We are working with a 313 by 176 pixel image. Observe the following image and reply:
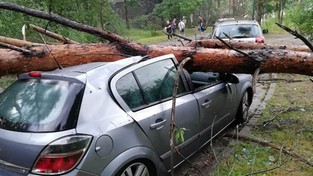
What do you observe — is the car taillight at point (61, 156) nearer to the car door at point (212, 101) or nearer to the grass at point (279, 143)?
the car door at point (212, 101)

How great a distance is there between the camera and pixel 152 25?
117 feet

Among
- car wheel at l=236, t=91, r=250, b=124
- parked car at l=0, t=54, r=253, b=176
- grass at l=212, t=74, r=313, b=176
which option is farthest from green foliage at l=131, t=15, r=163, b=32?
parked car at l=0, t=54, r=253, b=176

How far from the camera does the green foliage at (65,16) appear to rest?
10.6m

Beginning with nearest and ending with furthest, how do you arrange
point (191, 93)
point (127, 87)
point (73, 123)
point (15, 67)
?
point (73, 123) < point (127, 87) < point (191, 93) < point (15, 67)

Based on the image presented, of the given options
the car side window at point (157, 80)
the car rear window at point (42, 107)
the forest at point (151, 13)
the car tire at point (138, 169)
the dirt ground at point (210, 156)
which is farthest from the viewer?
the forest at point (151, 13)

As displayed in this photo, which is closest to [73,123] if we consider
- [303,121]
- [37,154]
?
[37,154]

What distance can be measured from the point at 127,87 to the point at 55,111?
2.71 ft

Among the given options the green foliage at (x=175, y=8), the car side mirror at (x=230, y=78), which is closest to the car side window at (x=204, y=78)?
the car side mirror at (x=230, y=78)

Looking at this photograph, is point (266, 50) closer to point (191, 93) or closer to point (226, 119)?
point (226, 119)

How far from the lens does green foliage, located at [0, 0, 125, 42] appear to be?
10.6 meters

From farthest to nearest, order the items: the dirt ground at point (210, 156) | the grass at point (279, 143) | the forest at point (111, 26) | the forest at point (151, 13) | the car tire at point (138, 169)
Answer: the forest at point (151, 13) < the forest at point (111, 26) < the dirt ground at point (210, 156) < the grass at point (279, 143) < the car tire at point (138, 169)

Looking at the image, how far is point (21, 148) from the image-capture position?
287cm

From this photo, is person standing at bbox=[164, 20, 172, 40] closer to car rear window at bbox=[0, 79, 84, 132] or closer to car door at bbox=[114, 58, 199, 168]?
car door at bbox=[114, 58, 199, 168]

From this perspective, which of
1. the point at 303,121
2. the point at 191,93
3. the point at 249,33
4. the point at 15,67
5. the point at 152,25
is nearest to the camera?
the point at 191,93
